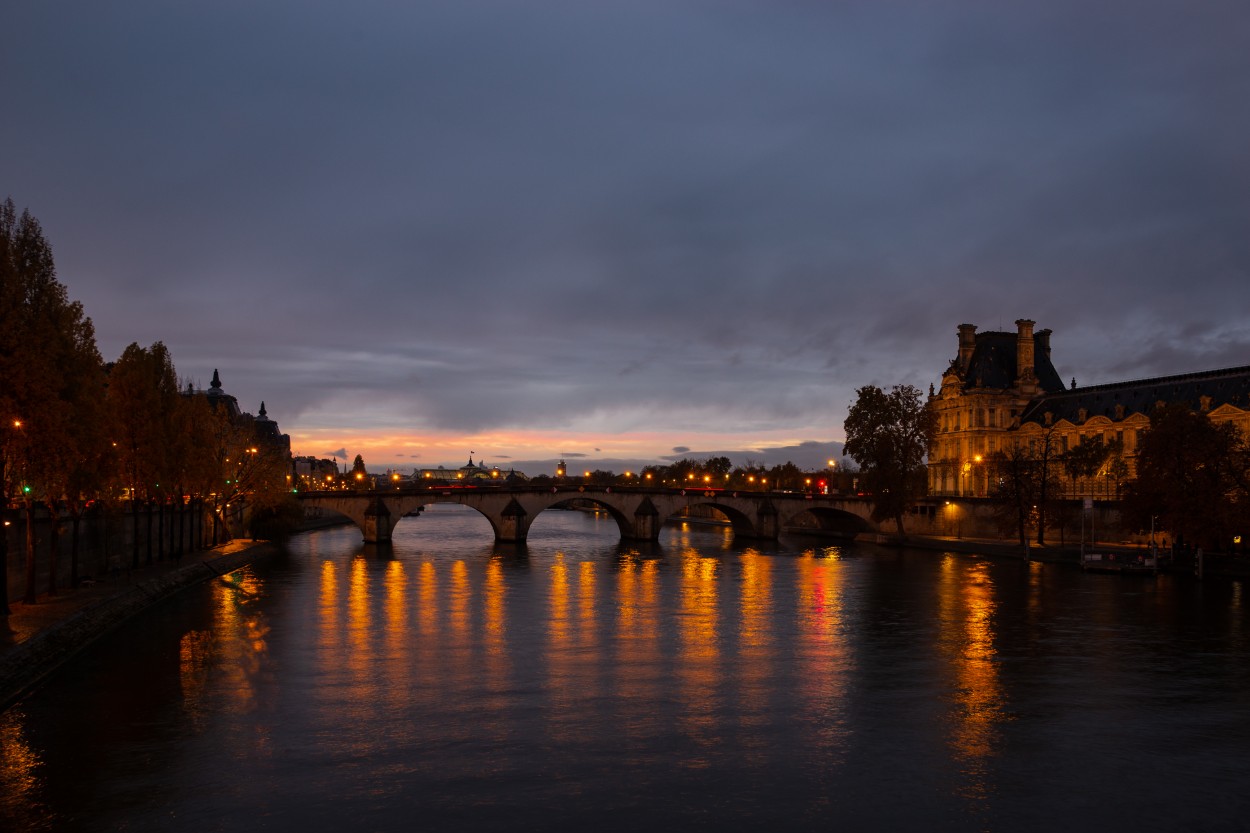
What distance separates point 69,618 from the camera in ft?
130

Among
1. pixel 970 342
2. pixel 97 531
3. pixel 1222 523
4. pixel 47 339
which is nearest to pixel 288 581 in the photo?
pixel 97 531

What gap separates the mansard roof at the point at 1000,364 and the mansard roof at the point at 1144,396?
5.42 m

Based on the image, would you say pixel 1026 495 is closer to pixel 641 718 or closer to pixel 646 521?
pixel 646 521

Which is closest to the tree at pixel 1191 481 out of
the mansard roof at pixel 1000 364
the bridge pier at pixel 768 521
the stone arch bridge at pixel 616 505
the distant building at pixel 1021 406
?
the distant building at pixel 1021 406

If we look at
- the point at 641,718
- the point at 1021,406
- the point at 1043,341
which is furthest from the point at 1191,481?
the point at 1043,341

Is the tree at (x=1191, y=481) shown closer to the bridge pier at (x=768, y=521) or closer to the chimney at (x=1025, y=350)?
the bridge pier at (x=768, y=521)

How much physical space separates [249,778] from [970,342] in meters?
132

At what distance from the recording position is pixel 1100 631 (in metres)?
47.2

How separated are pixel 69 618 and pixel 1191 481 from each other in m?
69.6

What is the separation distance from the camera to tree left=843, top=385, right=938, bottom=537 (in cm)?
11131

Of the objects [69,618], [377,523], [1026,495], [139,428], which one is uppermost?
[139,428]

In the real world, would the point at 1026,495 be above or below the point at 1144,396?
below

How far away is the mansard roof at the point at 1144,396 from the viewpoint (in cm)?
10469

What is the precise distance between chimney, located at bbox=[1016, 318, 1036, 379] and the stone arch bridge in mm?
29562
